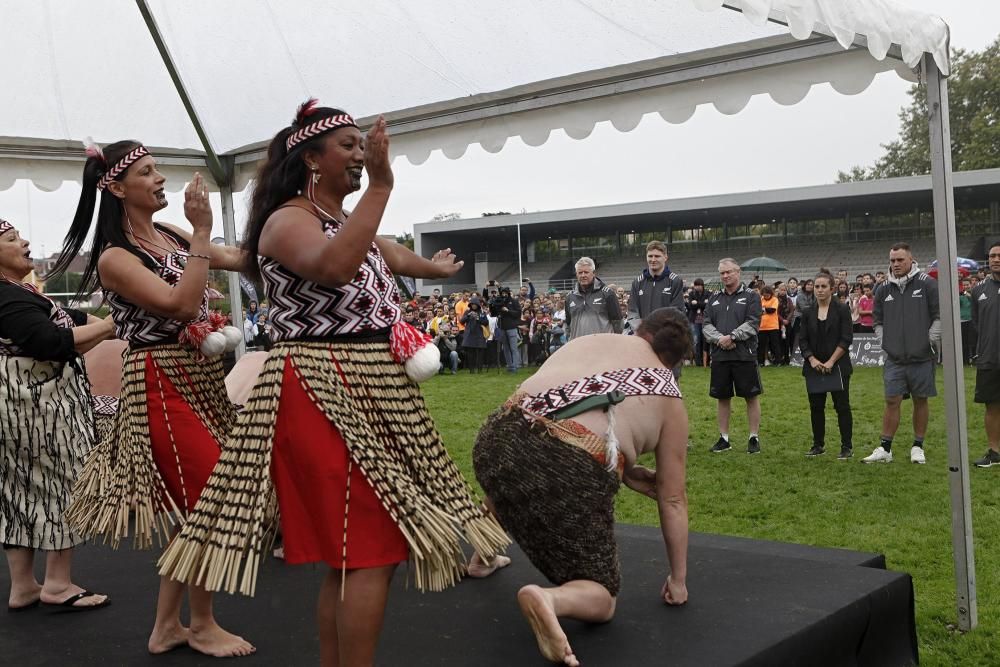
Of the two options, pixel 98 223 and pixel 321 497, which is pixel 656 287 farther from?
pixel 321 497

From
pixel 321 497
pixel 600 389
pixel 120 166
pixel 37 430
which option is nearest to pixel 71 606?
pixel 37 430

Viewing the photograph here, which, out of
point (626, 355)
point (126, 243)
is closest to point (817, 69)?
point (626, 355)

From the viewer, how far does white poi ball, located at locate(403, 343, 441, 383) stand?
91.5 inches

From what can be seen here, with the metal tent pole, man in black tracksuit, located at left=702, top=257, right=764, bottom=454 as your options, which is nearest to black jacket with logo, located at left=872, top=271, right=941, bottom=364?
man in black tracksuit, located at left=702, top=257, right=764, bottom=454

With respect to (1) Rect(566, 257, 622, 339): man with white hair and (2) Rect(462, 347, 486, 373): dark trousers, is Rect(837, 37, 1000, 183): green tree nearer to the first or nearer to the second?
(2) Rect(462, 347, 486, 373): dark trousers

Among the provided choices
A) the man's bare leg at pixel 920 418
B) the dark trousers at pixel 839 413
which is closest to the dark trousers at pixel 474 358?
the dark trousers at pixel 839 413

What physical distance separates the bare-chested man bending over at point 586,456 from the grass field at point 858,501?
519mm

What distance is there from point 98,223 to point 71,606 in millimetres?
1492

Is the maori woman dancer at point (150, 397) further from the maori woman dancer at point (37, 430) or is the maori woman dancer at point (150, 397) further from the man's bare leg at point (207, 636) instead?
the maori woman dancer at point (37, 430)

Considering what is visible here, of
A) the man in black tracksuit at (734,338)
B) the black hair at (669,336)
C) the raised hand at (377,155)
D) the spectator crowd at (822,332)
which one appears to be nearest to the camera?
the raised hand at (377,155)

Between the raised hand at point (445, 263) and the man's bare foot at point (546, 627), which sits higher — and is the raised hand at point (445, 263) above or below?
above

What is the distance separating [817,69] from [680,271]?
33.5 m

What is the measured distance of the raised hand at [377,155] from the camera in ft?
6.65

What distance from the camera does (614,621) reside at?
3064 mm
